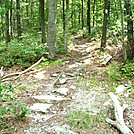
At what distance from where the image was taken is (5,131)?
5160 mm

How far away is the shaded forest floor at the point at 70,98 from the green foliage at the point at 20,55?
2.16 ft

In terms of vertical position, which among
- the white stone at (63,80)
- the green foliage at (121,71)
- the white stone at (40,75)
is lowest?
the white stone at (63,80)

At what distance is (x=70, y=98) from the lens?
23.9 feet

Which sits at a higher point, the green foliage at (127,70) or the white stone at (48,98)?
the green foliage at (127,70)

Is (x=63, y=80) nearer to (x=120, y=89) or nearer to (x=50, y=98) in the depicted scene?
(x=50, y=98)

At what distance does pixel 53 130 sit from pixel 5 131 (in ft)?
3.39

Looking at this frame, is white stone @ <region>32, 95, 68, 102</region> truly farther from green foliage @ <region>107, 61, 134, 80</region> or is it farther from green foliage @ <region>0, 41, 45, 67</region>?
green foliage @ <region>0, 41, 45, 67</region>

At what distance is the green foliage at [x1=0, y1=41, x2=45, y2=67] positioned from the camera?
11023mm

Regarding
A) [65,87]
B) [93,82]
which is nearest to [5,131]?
[65,87]

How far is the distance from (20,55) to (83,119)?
6560 millimetres

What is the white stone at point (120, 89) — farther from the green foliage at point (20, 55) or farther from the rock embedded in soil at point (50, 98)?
the green foliage at point (20, 55)

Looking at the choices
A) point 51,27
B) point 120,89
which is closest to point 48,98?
point 120,89

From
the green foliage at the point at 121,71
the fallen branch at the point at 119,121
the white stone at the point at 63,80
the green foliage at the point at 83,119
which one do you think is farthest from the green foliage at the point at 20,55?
the fallen branch at the point at 119,121

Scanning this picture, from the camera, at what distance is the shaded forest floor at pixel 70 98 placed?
5.58m
